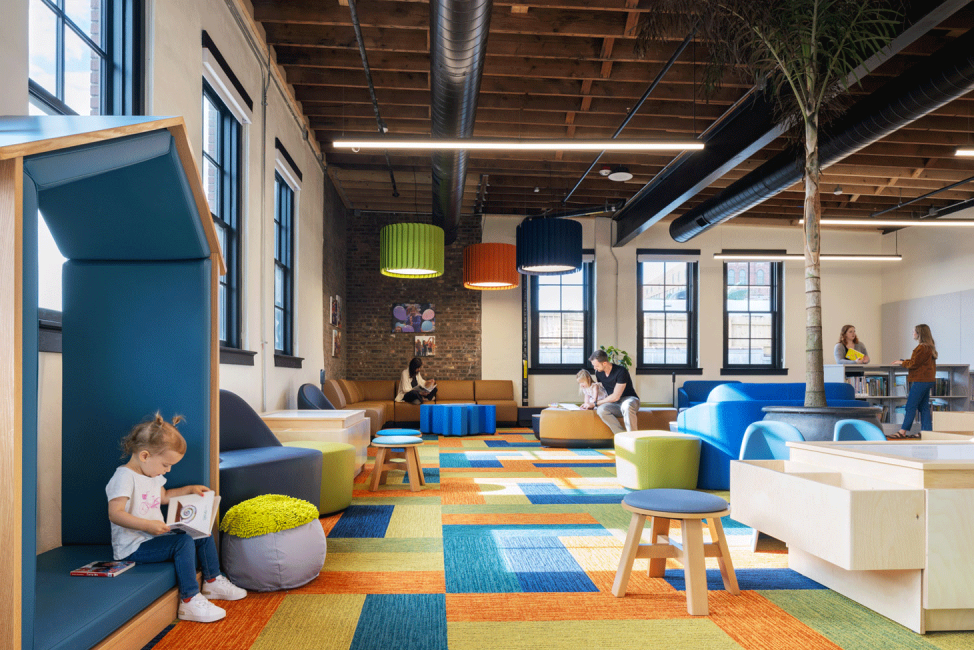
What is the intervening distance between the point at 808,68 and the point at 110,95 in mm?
4360

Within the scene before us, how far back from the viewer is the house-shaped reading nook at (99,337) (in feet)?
5.74

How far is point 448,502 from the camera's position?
5250 millimetres

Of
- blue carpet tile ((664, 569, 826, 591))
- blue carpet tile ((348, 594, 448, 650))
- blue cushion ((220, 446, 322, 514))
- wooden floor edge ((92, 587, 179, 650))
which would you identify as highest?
blue cushion ((220, 446, 322, 514))

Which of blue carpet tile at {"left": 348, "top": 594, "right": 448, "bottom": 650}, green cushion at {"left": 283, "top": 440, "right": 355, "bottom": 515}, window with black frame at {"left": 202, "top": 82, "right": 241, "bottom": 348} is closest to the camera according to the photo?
blue carpet tile at {"left": 348, "top": 594, "right": 448, "bottom": 650}

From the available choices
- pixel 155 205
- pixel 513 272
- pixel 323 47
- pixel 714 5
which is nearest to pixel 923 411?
pixel 513 272

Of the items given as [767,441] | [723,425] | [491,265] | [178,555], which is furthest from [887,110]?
[178,555]

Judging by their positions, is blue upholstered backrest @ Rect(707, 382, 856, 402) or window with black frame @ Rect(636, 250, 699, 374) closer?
blue upholstered backrest @ Rect(707, 382, 856, 402)

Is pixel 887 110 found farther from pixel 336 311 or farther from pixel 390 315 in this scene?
pixel 390 315

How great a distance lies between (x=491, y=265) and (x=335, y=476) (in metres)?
5.73

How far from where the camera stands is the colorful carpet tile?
2625mm

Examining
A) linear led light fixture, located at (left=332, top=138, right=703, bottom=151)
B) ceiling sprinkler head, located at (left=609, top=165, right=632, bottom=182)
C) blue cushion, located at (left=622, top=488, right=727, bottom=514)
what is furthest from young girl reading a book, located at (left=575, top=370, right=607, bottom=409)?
blue cushion, located at (left=622, top=488, right=727, bottom=514)

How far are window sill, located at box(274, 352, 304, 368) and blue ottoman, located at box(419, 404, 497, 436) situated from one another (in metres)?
3.21

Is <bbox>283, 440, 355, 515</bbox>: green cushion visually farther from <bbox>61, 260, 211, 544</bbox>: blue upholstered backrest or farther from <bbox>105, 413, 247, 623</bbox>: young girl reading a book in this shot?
<bbox>105, 413, 247, 623</bbox>: young girl reading a book

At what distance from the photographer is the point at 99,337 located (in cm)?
302
